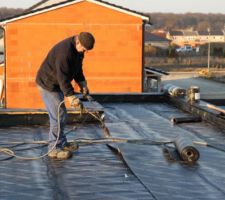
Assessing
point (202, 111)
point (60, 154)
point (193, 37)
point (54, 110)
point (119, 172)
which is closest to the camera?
point (119, 172)

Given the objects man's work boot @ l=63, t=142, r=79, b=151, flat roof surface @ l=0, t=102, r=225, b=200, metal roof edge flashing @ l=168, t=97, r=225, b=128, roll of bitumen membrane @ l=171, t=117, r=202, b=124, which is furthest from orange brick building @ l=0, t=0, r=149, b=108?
man's work boot @ l=63, t=142, r=79, b=151

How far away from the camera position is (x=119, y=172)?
4641mm

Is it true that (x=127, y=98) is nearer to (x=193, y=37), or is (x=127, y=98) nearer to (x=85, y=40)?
(x=85, y=40)

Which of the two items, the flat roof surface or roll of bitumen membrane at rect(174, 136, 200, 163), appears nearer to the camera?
the flat roof surface

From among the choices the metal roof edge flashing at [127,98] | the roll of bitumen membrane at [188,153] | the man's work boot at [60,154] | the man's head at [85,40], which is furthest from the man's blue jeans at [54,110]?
the metal roof edge flashing at [127,98]

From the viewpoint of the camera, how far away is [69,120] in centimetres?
771

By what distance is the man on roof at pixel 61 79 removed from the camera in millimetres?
4953

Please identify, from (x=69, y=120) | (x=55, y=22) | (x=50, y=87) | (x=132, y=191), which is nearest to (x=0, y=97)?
(x=55, y=22)

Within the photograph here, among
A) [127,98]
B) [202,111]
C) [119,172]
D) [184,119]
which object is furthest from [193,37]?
[119,172]

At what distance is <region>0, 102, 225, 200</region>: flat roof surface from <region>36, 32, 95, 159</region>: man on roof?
21cm

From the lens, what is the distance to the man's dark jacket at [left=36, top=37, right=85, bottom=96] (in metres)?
4.96

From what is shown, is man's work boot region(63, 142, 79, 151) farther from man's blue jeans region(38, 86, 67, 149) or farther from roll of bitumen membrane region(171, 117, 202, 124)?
roll of bitumen membrane region(171, 117, 202, 124)

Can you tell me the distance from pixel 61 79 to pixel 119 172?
1108mm

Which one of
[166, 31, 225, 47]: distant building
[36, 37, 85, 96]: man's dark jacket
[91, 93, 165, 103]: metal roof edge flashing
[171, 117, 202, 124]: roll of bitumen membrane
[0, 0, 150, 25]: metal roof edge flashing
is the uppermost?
[166, 31, 225, 47]: distant building
